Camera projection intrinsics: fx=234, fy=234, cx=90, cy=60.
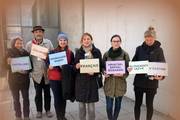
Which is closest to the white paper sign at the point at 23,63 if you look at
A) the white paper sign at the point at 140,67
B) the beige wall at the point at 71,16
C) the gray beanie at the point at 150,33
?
the beige wall at the point at 71,16

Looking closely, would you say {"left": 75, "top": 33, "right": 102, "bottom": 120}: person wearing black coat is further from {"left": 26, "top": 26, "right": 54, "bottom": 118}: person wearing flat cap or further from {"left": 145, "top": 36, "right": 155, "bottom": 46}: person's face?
{"left": 145, "top": 36, "right": 155, "bottom": 46}: person's face

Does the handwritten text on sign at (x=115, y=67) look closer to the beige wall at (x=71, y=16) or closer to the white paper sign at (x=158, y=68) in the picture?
the white paper sign at (x=158, y=68)

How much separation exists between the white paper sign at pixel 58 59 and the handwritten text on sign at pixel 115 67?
27cm

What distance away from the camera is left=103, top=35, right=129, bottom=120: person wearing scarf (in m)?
1.49

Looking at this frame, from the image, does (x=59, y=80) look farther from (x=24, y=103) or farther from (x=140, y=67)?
(x=140, y=67)

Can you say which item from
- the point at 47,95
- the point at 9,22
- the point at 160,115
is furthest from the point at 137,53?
the point at 9,22

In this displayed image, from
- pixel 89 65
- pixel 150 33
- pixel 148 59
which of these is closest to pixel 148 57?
pixel 148 59

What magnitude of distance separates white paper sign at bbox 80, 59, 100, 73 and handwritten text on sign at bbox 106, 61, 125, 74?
70mm

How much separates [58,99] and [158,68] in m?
0.72

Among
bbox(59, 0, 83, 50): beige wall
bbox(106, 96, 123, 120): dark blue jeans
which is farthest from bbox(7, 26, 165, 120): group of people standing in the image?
bbox(59, 0, 83, 50): beige wall

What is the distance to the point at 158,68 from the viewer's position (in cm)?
137

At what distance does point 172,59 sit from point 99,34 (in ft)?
1.68

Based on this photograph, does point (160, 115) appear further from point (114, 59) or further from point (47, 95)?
point (47, 95)

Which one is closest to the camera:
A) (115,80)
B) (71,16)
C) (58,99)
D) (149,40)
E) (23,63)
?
(71,16)
